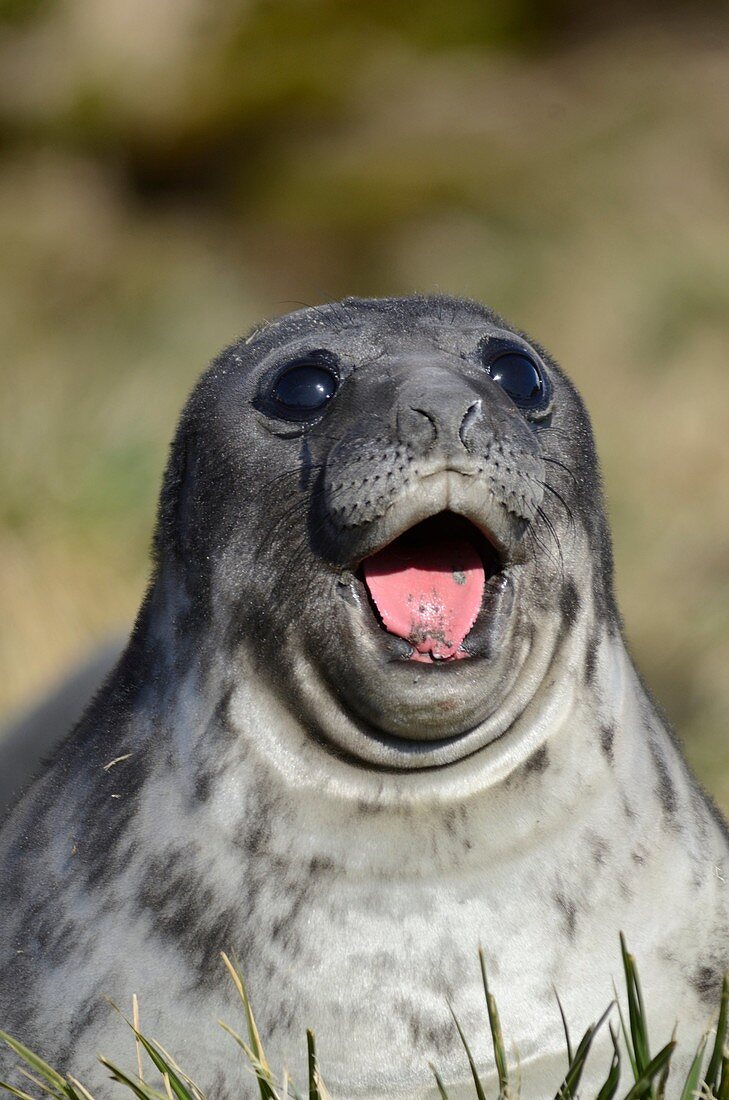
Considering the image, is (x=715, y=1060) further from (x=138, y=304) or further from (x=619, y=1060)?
(x=138, y=304)

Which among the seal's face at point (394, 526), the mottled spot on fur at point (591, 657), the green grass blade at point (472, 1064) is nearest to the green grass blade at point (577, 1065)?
the green grass blade at point (472, 1064)

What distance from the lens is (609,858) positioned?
106 inches

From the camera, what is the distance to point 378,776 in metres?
2.67

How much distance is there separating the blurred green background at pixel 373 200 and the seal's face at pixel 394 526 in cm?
470

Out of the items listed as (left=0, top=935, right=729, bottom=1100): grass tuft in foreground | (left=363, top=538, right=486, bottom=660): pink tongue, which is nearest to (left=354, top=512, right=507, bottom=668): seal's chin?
(left=363, top=538, right=486, bottom=660): pink tongue

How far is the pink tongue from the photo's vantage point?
2.58 m

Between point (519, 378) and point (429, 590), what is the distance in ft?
1.60

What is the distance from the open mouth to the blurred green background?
16.1 feet

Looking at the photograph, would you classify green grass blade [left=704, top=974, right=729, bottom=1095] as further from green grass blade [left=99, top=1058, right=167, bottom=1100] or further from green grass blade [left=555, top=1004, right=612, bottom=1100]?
green grass blade [left=99, top=1058, right=167, bottom=1100]

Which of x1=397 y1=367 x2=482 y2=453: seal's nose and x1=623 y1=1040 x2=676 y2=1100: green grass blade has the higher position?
x1=397 y1=367 x2=482 y2=453: seal's nose

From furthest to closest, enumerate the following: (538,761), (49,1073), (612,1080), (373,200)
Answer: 1. (373,200)
2. (538,761)
3. (49,1073)
4. (612,1080)

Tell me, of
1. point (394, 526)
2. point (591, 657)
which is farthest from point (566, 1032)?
point (394, 526)

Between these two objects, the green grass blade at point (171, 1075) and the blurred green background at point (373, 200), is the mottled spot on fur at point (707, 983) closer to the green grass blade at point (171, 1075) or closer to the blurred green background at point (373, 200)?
the green grass blade at point (171, 1075)

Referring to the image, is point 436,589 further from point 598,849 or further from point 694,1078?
point 694,1078
